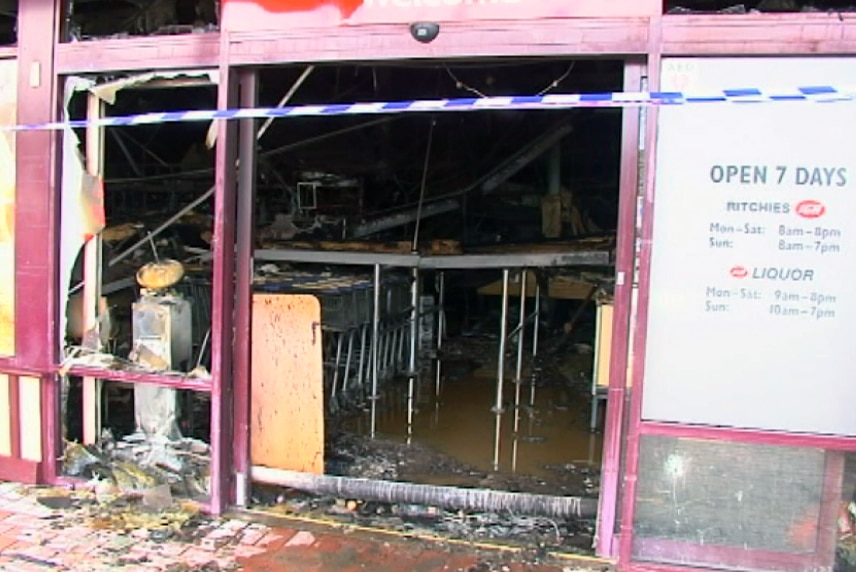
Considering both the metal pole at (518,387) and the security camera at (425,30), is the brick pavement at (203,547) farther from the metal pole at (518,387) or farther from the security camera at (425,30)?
the security camera at (425,30)

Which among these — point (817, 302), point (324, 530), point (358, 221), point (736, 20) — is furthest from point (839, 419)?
point (358, 221)

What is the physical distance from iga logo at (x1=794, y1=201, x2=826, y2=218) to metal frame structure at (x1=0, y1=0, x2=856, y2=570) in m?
0.68

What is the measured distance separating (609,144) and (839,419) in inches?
253

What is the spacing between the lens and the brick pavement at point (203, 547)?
12.0 ft

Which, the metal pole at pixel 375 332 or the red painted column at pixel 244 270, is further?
the metal pole at pixel 375 332

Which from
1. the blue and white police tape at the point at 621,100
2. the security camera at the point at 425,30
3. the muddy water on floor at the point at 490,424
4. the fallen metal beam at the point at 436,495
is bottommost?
the muddy water on floor at the point at 490,424

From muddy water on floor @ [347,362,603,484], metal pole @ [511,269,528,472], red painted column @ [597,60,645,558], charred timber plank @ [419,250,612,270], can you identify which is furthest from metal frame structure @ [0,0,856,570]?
charred timber plank @ [419,250,612,270]

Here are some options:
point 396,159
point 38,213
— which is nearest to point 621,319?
point 38,213

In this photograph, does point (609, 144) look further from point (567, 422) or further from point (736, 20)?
point (736, 20)

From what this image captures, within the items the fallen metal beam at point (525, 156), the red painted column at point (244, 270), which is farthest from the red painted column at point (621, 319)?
the fallen metal beam at point (525, 156)

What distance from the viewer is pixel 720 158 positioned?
347 cm

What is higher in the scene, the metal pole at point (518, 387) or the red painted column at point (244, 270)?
the red painted column at point (244, 270)

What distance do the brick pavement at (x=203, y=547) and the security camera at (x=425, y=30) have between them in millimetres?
2649

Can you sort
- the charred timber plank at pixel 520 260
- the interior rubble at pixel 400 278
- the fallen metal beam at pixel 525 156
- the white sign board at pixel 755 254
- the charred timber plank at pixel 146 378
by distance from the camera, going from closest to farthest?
the white sign board at pixel 755 254 → the charred timber plank at pixel 146 378 → the interior rubble at pixel 400 278 → the charred timber plank at pixel 520 260 → the fallen metal beam at pixel 525 156
